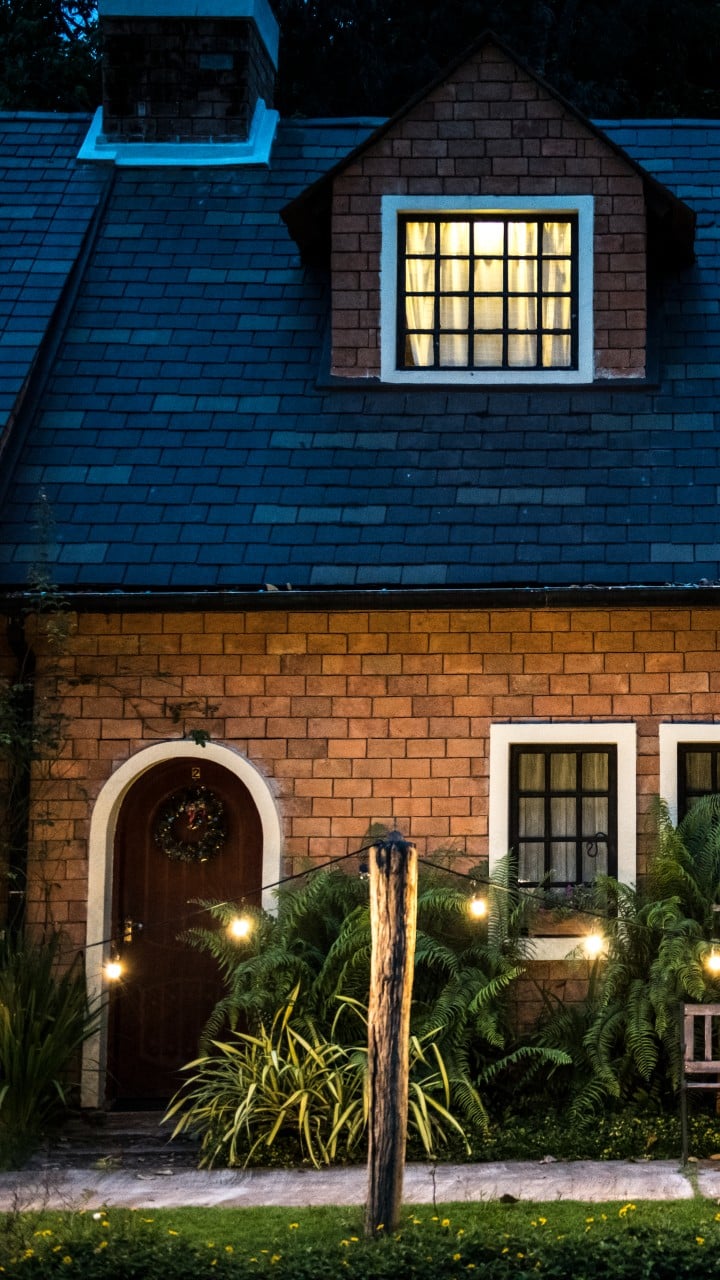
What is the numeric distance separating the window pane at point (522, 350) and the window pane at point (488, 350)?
7 cm

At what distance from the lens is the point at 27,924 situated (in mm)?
10289

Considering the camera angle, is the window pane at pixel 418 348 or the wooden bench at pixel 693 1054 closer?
the wooden bench at pixel 693 1054

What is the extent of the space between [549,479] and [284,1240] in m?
5.37

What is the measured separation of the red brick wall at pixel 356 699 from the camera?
10250mm

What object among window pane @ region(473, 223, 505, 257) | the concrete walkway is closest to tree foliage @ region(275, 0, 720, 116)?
window pane @ region(473, 223, 505, 257)

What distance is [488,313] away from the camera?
1143cm

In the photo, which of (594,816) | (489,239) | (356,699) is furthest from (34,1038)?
(489,239)

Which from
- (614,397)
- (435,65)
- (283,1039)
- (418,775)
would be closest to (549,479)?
(614,397)

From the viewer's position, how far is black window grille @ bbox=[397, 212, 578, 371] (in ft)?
37.3

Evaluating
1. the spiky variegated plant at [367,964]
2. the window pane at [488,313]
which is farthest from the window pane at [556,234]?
the spiky variegated plant at [367,964]

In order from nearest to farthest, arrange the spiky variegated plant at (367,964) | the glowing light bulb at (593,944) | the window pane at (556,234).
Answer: the spiky variegated plant at (367,964) < the glowing light bulb at (593,944) < the window pane at (556,234)

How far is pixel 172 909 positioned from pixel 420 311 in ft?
14.7

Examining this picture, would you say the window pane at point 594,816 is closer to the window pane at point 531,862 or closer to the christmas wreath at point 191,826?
the window pane at point 531,862

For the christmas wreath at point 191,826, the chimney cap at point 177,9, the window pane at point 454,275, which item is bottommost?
the christmas wreath at point 191,826
